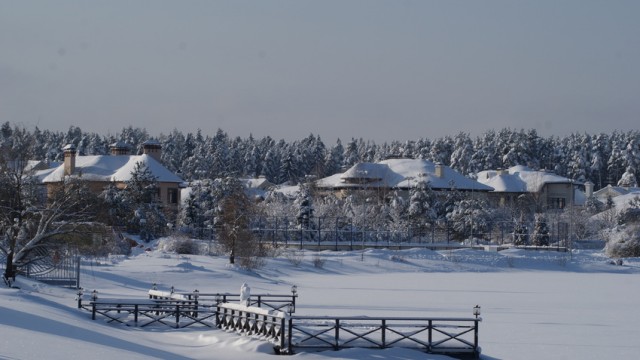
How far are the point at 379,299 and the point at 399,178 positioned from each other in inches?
2602

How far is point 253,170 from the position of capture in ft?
531

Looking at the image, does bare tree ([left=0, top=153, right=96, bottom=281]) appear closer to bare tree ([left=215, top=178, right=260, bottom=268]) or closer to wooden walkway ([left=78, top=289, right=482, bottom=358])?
wooden walkway ([left=78, top=289, right=482, bottom=358])

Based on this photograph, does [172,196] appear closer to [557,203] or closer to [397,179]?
[397,179]

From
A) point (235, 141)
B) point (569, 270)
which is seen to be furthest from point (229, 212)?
point (235, 141)

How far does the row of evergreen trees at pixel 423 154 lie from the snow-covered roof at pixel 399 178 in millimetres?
29882

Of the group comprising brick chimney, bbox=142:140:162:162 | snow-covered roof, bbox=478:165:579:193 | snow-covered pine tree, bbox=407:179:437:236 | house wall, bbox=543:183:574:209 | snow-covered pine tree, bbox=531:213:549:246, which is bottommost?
snow-covered pine tree, bbox=531:213:549:246

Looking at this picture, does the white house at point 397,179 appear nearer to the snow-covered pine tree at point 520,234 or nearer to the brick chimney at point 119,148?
the snow-covered pine tree at point 520,234

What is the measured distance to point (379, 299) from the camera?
38.9m

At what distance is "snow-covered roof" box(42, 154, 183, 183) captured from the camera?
288 ft

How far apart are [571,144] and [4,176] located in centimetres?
13915

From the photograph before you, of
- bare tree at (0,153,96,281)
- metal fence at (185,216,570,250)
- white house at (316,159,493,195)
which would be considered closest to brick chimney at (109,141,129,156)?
white house at (316,159,493,195)

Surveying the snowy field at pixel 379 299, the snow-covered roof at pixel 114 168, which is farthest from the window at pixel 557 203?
the snow-covered roof at pixel 114 168

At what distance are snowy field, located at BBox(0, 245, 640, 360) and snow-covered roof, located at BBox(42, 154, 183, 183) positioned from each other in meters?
28.3

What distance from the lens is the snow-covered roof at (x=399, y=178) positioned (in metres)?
99.6
